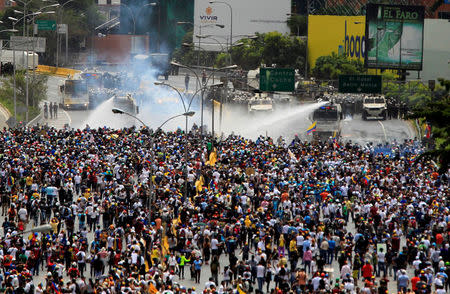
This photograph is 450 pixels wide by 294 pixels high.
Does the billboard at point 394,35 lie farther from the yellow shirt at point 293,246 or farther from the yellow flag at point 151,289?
the yellow flag at point 151,289

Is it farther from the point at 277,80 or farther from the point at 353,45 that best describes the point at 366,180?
the point at 353,45

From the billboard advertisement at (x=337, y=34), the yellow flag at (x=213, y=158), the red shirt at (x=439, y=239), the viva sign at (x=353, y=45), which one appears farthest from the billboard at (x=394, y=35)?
the red shirt at (x=439, y=239)

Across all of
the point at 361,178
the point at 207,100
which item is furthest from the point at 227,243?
the point at 207,100

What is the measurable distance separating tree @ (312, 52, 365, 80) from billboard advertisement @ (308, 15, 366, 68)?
11.2 feet

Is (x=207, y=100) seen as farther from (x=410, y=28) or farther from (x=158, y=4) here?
(x=158, y=4)

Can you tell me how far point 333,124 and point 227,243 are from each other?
2832cm

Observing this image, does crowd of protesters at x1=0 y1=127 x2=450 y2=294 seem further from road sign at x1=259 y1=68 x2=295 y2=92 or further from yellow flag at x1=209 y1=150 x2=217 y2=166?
road sign at x1=259 y1=68 x2=295 y2=92

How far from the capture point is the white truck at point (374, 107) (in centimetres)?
6800

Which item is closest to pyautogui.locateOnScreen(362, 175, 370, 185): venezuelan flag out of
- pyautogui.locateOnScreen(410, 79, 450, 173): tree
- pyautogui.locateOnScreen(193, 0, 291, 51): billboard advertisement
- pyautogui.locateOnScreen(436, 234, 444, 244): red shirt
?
pyautogui.locateOnScreen(410, 79, 450, 173): tree

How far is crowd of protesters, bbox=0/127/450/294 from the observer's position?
84.4 ft

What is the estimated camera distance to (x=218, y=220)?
3094 cm

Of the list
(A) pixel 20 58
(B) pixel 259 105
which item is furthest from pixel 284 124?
(A) pixel 20 58

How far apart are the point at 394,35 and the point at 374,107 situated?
10267 mm

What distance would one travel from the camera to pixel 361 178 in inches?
1497
